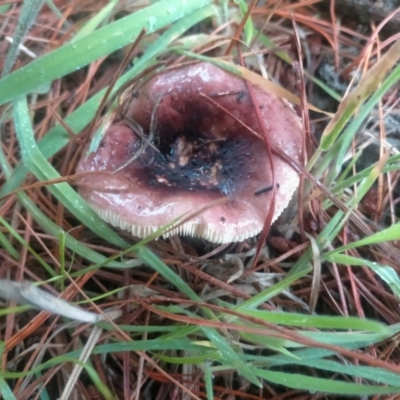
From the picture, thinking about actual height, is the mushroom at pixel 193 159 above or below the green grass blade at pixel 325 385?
above

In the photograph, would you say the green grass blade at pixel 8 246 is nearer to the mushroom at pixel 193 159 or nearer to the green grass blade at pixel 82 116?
the green grass blade at pixel 82 116

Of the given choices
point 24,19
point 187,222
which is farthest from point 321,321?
point 24,19

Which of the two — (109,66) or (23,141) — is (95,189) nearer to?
(23,141)

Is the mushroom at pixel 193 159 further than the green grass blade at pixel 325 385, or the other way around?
the mushroom at pixel 193 159

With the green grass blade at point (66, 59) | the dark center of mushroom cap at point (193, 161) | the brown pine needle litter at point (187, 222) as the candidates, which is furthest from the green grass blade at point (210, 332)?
the green grass blade at point (66, 59)

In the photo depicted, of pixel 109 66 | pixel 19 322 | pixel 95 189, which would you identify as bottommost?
pixel 19 322

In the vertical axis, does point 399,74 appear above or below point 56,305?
above

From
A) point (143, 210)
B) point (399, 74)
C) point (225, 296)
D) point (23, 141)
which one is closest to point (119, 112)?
point (23, 141)

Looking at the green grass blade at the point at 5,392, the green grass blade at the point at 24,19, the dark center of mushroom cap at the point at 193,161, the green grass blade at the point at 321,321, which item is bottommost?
the green grass blade at the point at 5,392
